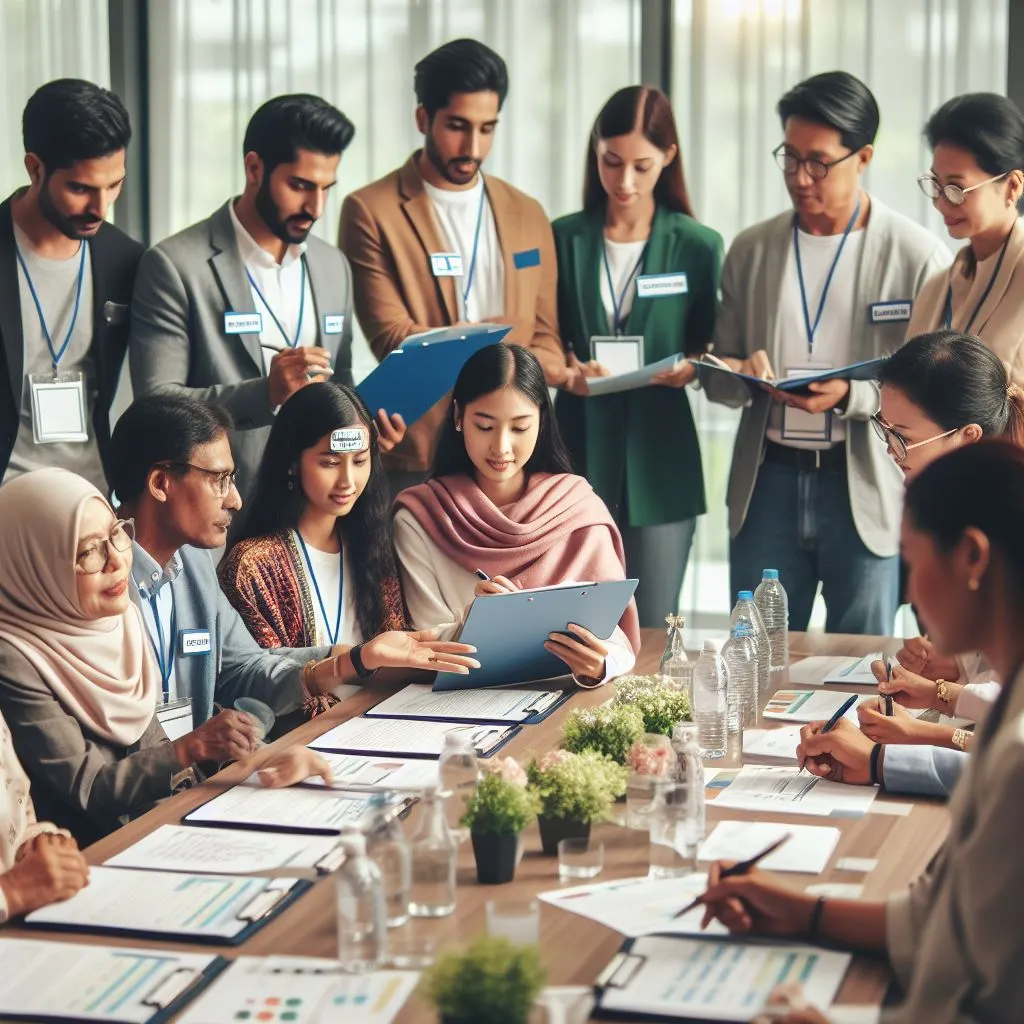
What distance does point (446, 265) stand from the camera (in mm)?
4469

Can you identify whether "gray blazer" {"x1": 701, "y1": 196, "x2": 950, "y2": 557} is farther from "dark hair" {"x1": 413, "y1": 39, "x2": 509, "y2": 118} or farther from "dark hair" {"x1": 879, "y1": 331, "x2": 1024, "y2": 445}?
"dark hair" {"x1": 879, "y1": 331, "x2": 1024, "y2": 445}

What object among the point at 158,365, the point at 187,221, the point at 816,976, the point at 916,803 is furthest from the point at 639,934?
the point at 187,221

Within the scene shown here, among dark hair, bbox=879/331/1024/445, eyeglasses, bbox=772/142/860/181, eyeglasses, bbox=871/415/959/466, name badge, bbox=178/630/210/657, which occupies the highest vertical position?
eyeglasses, bbox=772/142/860/181

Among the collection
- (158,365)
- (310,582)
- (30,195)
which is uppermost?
(30,195)

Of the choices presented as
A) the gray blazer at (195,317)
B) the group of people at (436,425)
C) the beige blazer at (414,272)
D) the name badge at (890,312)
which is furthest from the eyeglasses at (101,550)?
the name badge at (890,312)

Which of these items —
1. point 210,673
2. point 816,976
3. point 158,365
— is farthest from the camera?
point 158,365

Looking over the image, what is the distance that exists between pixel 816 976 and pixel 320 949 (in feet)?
2.02

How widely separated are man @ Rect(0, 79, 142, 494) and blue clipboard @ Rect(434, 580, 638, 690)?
5.04ft

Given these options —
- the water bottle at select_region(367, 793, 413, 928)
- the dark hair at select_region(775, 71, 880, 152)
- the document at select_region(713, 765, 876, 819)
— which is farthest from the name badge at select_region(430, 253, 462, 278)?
the water bottle at select_region(367, 793, 413, 928)

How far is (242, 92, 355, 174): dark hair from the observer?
4.09m

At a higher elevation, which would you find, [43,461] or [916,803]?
[43,461]

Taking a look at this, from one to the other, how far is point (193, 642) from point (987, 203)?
2.31 m

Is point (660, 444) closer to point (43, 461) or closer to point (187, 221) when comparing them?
point (43, 461)

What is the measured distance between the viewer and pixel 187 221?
666cm
